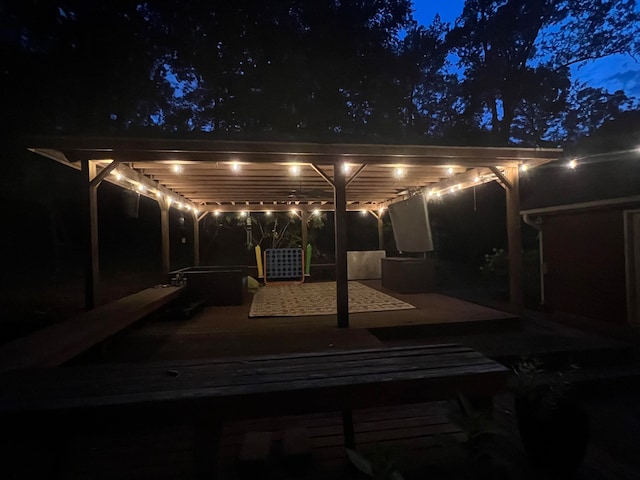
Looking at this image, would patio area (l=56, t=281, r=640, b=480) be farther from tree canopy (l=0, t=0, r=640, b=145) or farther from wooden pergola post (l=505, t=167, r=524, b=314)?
tree canopy (l=0, t=0, r=640, b=145)

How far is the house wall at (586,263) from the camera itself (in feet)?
17.6

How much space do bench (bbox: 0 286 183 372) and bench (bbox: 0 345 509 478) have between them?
761 mm

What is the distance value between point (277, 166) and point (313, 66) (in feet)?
28.1

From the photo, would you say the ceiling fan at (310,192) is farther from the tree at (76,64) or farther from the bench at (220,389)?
the bench at (220,389)

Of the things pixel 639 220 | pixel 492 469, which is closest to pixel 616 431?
pixel 492 469

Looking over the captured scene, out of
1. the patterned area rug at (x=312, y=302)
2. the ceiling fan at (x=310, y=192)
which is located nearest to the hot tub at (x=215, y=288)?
the patterned area rug at (x=312, y=302)

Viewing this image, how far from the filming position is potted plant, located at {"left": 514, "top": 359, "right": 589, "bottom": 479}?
74.2 inches

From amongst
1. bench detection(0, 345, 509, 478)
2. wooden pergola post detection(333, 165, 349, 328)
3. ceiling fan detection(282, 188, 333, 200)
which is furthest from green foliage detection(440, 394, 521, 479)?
ceiling fan detection(282, 188, 333, 200)

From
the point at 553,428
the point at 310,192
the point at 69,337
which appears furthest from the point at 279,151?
the point at 310,192

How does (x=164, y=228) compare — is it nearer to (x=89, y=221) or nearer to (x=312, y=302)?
(x=89, y=221)

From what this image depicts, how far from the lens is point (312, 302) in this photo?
600 centimetres

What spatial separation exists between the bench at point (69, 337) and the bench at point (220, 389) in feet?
2.50

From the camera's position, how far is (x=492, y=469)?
1799 millimetres

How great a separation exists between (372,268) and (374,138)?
6.06 metres
